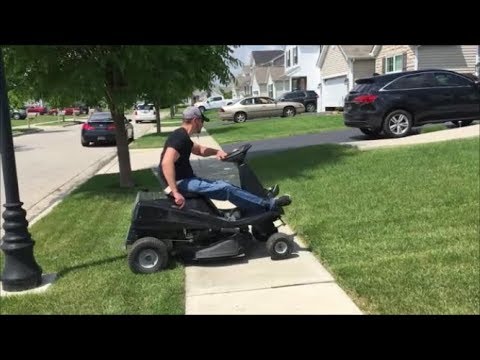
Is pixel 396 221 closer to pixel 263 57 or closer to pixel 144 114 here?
pixel 144 114

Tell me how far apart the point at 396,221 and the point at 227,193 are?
2047mm

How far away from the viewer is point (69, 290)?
16.3 feet

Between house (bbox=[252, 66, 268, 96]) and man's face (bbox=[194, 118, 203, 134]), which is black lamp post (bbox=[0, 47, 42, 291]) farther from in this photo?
house (bbox=[252, 66, 268, 96])

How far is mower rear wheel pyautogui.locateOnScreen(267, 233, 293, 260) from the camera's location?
552 cm

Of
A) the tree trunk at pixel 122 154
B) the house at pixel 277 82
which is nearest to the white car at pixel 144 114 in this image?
the house at pixel 277 82

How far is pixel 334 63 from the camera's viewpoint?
35750 millimetres

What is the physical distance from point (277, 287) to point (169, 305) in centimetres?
94

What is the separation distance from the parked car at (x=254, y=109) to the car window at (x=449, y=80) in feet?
66.0

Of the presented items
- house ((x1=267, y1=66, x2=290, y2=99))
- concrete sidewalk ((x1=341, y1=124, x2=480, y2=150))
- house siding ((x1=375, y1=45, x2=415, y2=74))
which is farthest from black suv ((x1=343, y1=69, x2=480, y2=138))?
house ((x1=267, y1=66, x2=290, y2=99))

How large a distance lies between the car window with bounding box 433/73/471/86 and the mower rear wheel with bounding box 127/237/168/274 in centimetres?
1028

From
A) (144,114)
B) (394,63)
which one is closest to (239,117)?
Answer: (394,63)

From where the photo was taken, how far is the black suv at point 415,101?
13297 millimetres
